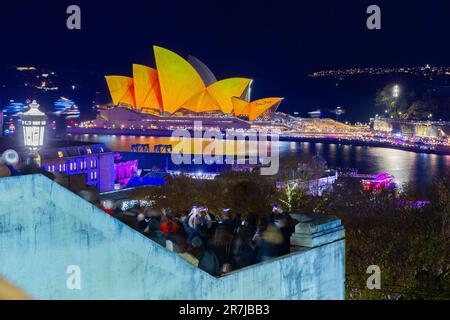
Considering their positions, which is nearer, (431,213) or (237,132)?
(431,213)

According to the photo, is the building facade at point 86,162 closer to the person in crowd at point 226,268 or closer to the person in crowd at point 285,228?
the person in crowd at point 285,228

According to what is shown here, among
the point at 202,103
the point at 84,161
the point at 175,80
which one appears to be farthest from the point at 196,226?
the point at 202,103

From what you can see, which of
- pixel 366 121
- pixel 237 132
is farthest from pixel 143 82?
pixel 366 121

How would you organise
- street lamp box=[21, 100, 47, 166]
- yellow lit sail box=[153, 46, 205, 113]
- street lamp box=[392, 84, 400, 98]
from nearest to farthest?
street lamp box=[21, 100, 47, 166]
yellow lit sail box=[153, 46, 205, 113]
street lamp box=[392, 84, 400, 98]

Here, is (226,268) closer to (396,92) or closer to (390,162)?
(390,162)

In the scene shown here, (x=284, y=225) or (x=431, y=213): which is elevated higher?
(x=284, y=225)

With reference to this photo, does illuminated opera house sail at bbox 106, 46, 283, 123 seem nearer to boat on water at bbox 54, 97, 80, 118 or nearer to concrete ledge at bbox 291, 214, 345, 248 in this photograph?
boat on water at bbox 54, 97, 80, 118

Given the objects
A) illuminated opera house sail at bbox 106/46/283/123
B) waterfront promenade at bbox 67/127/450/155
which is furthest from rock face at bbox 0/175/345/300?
illuminated opera house sail at bbox 106/46/283/123

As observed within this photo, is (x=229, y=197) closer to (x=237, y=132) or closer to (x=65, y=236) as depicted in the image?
(x=65, y=236)
